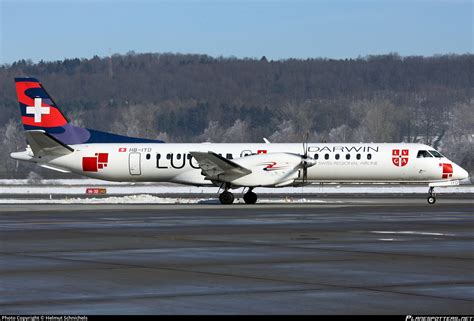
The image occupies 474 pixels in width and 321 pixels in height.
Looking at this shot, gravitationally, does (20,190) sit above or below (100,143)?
below

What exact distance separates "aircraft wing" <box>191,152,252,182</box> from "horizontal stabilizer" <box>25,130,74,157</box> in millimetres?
8051

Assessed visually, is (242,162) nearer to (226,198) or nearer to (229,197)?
(229,197)

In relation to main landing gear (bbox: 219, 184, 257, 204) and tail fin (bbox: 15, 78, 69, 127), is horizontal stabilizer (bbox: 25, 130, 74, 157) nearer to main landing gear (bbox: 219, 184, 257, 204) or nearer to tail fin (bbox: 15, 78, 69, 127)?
tail fin (bbox: 15, 78, 69, 127)

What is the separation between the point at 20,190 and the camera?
7731 cm

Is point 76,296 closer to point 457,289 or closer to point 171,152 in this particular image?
point 457,289

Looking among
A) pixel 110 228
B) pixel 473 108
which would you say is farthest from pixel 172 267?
pixel 473 108

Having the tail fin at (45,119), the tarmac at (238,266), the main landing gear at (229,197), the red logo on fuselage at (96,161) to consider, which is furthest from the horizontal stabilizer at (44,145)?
Answer: the tarmac at (238,266)

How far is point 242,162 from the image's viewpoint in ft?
164

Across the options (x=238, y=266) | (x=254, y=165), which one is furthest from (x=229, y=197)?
(x=238, y=266)

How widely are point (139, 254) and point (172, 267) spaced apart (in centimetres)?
293

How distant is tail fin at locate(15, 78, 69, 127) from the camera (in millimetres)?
55594

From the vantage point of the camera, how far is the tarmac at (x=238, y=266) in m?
14.0

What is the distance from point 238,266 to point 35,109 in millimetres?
38649

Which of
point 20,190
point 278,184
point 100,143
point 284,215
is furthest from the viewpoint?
point 20,190
